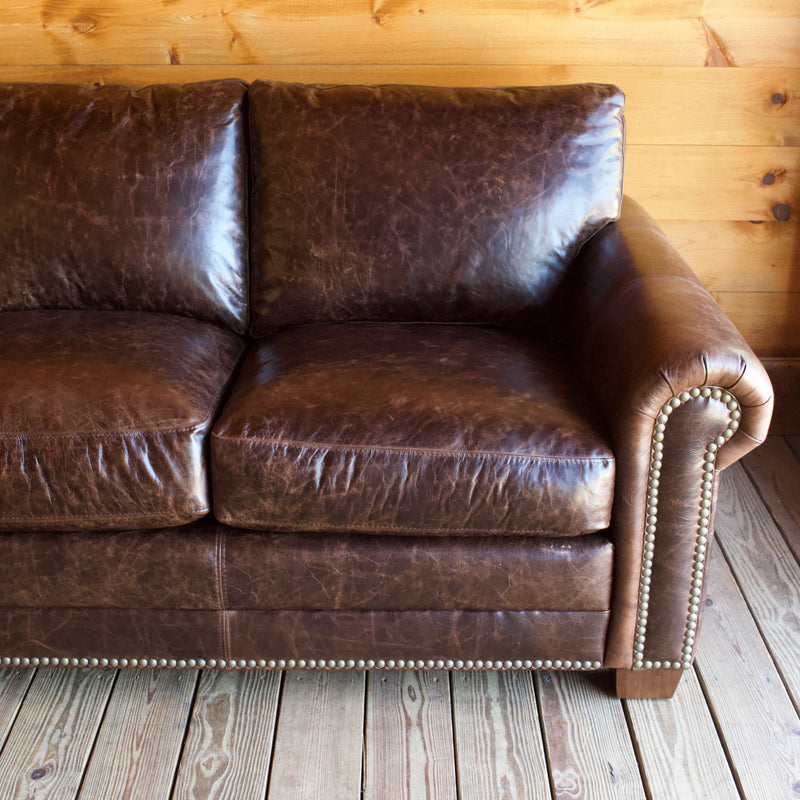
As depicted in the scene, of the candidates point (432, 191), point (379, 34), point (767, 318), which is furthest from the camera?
point (767, 318)

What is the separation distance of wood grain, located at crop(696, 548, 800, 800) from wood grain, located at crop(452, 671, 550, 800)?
0.31 m

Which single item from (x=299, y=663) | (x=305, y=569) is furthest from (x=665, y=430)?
(x=299, y=663)

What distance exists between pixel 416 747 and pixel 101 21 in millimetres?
1704

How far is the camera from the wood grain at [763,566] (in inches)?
67.4

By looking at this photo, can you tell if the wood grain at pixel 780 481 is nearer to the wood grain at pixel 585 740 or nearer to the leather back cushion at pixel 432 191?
the wood grain at pixel 585 740

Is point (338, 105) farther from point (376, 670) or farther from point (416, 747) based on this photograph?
point (416, 747)

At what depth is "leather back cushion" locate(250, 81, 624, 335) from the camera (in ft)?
5.97

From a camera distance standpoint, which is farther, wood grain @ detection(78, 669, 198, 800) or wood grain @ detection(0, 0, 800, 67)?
wood grain @ detection(0, 0, 800, 67)

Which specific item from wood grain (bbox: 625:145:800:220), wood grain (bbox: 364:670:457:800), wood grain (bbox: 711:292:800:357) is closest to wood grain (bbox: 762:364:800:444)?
wood grain (bbox: 711:292:800:357)

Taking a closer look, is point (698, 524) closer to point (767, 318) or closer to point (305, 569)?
point (305, 569)

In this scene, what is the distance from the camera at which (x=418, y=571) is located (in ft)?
4.84

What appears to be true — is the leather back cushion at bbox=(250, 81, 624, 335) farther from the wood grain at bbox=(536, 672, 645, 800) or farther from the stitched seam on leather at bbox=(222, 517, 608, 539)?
the wood grain at bbox=(536, 672, 645, 800)

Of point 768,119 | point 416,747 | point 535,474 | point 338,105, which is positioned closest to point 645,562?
point 535,474

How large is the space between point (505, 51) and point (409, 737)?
1505 millimetres
